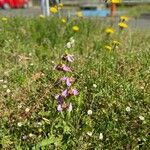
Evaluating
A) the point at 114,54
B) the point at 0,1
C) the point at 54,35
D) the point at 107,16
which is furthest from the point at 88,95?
the point at 0,1

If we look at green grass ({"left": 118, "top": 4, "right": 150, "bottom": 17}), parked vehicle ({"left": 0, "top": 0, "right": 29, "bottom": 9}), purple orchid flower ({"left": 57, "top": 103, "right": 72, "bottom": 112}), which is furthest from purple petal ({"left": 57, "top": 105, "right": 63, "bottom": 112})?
parked vehicle ({"left": 0, "top": 0, "right": 29, "bottom": 9})

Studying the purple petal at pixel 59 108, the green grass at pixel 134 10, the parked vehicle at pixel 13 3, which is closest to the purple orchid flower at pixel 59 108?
the purple petal at pixel 59 108

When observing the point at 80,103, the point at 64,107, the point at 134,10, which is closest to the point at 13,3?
the point at 134,10

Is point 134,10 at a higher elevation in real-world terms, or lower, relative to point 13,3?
higher

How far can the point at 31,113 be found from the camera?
14.7ft

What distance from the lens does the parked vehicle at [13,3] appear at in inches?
1206

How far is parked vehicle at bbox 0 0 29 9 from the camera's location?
30.6m

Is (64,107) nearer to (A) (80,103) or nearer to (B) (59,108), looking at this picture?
(B) (59,108)

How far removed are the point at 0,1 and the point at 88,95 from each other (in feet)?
87.3

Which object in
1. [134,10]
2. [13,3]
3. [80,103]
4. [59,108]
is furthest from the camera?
[13,3]

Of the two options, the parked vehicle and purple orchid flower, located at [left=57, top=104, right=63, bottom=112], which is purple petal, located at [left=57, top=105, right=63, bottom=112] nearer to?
purple orchid flower, located at [left=57, top=104, right=63, bottom=112]

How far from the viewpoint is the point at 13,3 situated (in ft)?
106

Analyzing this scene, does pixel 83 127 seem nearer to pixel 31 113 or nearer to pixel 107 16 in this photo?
pixel 31 113

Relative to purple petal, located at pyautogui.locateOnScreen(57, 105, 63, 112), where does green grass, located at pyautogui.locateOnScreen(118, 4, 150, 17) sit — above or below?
below
